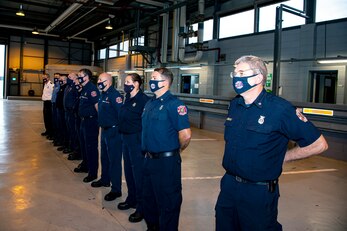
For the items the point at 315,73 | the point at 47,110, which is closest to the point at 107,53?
the point at 47,110

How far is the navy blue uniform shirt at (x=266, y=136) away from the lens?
190 centimetres

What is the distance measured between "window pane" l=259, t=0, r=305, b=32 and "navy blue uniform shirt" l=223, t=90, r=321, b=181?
359 inches

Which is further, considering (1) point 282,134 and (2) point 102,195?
(2) point 102,195

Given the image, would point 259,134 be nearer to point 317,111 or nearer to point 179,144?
point 179,144

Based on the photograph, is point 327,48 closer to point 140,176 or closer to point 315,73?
point 315,73

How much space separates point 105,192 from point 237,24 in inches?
399

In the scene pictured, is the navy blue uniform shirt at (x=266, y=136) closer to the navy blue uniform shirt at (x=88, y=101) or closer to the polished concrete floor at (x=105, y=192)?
the polished concrete floor at (x=105, y=192)

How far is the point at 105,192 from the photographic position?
4426 mm

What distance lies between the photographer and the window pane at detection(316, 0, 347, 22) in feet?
28.7

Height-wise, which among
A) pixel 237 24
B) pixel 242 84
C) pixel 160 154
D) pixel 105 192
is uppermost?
pixel 237 24

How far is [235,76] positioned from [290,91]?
8631 mm

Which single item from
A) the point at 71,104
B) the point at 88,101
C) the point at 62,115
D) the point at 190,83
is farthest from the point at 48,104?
the point at 190,83

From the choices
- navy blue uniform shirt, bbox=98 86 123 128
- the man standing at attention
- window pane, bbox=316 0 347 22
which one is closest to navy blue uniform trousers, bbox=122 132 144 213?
navy blue uniform shirt, bbox=98 86 123 128

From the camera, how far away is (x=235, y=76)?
6.78 ft
